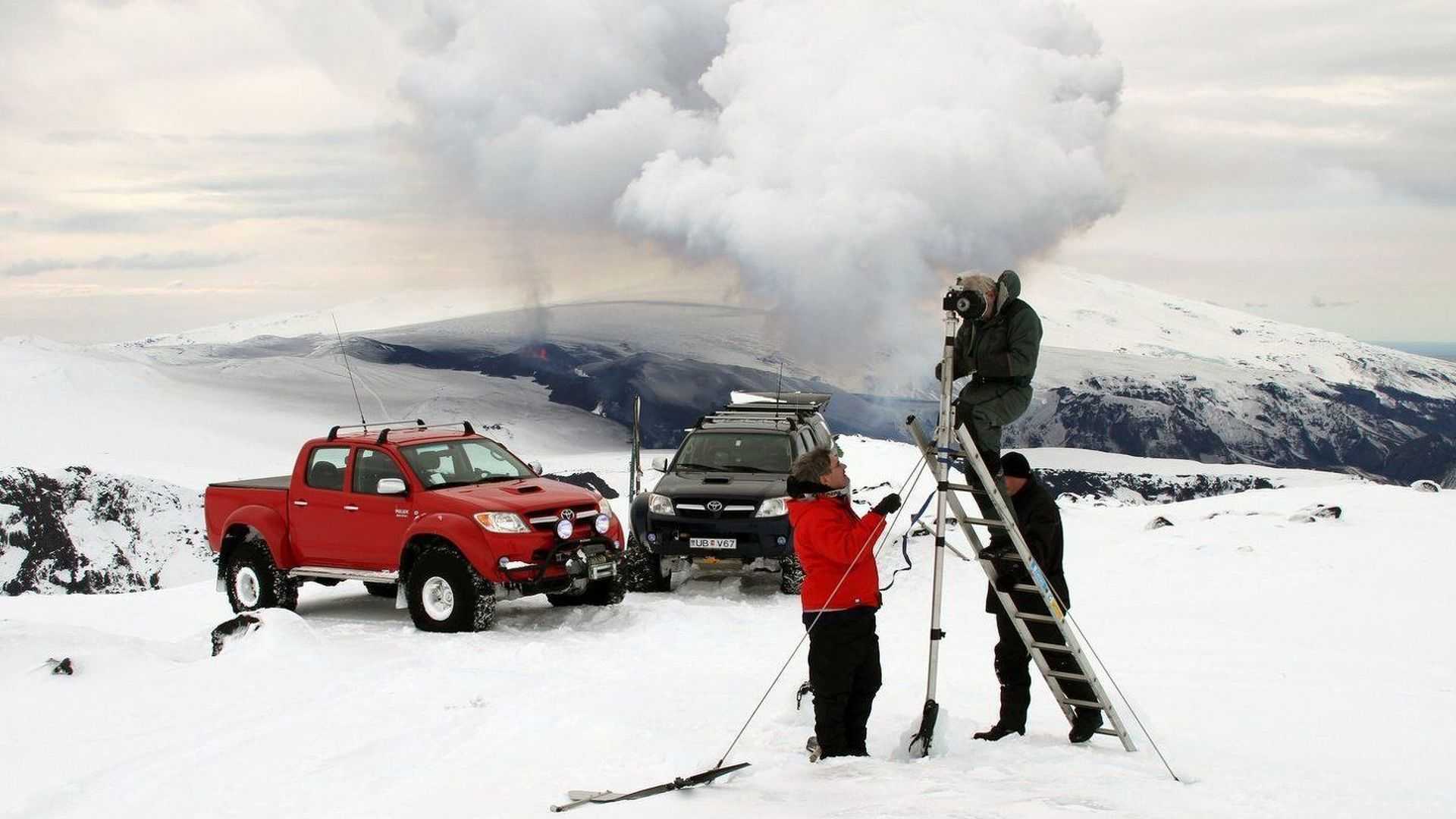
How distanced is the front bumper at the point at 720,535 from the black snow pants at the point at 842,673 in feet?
22.1

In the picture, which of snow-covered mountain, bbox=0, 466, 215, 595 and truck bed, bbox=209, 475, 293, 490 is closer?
truck bed, bbox=209, 475, 293, 490

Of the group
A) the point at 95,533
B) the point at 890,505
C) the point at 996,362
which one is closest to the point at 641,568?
the point at 996,362

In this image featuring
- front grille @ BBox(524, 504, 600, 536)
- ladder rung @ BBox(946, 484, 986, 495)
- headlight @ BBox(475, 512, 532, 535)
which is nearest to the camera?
ladder rung @ BBox(946, 484, 986, 495)

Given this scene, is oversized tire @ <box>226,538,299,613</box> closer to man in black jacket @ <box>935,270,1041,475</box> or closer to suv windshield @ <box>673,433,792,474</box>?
suv windshield @ <box>673,433,792,474</box>

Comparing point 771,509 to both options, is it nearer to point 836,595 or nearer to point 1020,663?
point 1020,663

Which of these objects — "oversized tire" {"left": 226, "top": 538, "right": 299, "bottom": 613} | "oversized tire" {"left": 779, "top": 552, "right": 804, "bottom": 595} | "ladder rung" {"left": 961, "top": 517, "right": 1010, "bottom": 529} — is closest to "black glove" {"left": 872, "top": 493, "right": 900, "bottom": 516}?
"ladder rung" {"left": 961, "top": 517, "right": 1010, "bottom": 529}

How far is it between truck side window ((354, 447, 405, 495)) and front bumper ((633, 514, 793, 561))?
10.4 feet

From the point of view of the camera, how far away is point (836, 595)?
19.5 feet

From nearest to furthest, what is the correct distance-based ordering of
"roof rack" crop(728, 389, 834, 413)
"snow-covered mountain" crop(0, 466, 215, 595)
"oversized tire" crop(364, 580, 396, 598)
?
"oversized tire" crop(364, 580, 396, 598), "roof rack" crop(728, 389, 834, 413), "snow-covered mountain" crop(0, 466, 215, 595)

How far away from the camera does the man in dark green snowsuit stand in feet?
20.4

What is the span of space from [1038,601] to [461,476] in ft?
23.0

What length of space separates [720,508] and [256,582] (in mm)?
5081

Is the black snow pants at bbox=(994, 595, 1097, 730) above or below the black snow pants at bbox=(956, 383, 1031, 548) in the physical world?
below

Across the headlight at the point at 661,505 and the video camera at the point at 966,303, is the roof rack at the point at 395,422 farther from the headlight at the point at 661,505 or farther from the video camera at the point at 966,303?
the video camera at the point at 966,303
